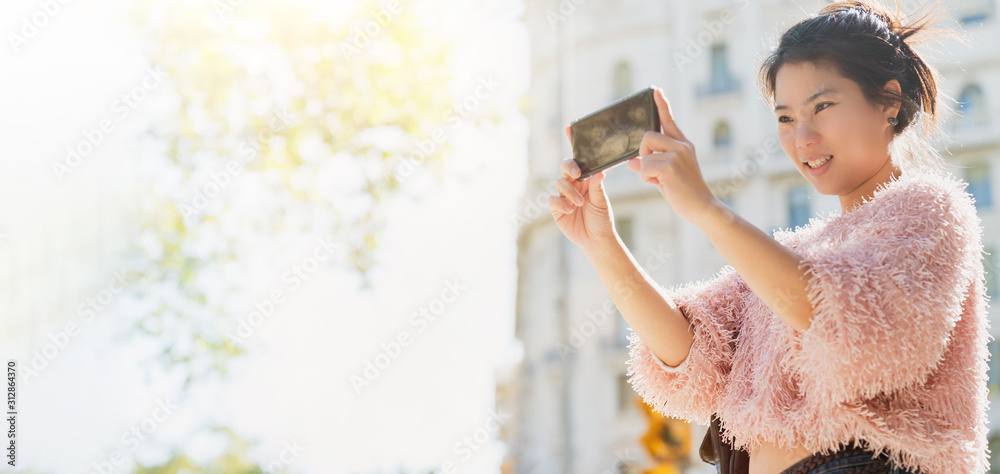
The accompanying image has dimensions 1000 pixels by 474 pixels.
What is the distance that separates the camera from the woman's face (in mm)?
976

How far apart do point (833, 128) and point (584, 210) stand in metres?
0.34

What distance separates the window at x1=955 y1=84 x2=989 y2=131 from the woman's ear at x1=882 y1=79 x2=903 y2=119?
7.48 metres

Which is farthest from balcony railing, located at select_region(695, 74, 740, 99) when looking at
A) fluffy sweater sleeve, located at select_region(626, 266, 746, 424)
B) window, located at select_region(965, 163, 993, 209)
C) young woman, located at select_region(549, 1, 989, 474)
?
fluffy sweater sleeve, located at select_region(626, 266, 746, 424)

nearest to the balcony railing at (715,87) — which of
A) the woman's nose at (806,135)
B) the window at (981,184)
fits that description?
the window at (981,184)

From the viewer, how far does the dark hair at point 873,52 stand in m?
0.99

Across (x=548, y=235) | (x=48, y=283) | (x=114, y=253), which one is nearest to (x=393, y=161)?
(x=114, y=253)

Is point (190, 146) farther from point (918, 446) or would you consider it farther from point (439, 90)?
point (918, 446)

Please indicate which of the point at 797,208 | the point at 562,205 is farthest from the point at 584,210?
the point at 797,208

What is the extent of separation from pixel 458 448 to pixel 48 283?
2.48m

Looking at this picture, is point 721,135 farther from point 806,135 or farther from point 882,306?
point 882,306

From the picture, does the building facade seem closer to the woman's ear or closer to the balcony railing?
the balcony railing

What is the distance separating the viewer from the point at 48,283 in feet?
13.8

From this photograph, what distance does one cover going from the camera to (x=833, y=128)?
0.97 m

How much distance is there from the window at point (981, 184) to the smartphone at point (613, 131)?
7978 millimetres
